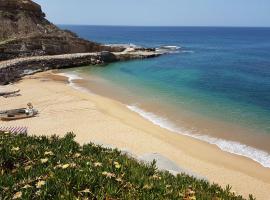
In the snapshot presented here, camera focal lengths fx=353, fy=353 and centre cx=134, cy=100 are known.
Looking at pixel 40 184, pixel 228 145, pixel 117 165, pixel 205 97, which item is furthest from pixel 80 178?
pixel 205 97

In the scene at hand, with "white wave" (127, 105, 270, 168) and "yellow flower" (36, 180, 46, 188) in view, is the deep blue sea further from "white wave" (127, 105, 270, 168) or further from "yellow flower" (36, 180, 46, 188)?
"yellow flower" (36, 180, 46, 188)

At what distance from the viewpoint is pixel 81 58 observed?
54.3m

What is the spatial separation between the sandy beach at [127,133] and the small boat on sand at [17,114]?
56 centimetres

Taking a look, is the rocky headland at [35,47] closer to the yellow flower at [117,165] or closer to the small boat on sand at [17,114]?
the small boat on sand at [17,114]

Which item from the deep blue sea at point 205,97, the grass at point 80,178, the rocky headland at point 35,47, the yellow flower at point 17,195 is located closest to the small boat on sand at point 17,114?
the deep blue sea at point 205,97

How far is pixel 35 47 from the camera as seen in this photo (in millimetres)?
51031

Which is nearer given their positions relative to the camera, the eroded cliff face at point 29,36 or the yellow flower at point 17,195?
the yellow flower at point 17,195

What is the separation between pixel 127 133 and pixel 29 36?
35303 millimetres

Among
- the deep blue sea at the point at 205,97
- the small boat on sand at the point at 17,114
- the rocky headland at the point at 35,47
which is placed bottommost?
the deep blue sea at the point at 205,97

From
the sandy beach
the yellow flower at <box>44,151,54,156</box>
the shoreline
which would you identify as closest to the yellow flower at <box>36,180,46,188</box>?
the yellow flower at <box>44,151,54,156</box>

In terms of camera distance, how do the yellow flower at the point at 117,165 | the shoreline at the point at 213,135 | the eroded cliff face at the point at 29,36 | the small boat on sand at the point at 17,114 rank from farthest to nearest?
the eroded cliff face at the point at 29,36
the small boat on sand at the point at 17,114
the shoreline at the point at 213,135
the yellow flower at the point at 117,165

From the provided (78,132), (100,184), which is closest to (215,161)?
(78,132)

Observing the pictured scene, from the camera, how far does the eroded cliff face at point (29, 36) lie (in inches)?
1912

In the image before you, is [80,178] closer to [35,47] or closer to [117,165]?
[117,165]
